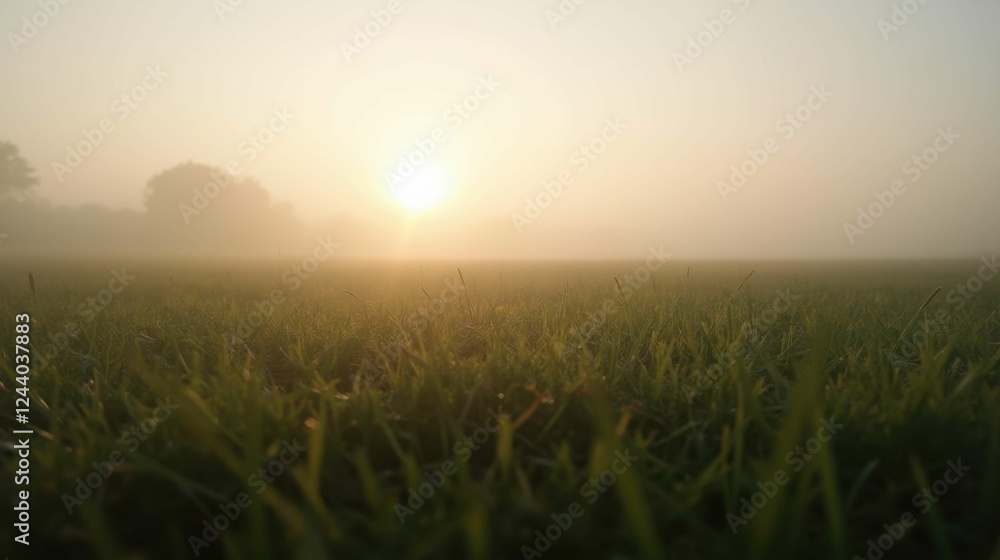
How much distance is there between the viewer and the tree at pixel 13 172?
67.6 m

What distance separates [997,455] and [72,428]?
2.54 m

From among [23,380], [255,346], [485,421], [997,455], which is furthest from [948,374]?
[23,380]

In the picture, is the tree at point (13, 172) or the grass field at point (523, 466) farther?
the tree at point (13, 172)

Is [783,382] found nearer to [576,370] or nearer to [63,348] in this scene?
[576,370]

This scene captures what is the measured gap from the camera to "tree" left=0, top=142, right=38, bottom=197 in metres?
67.6

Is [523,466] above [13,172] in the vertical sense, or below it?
below

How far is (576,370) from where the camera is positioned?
2154 millimetres

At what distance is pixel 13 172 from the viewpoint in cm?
6912

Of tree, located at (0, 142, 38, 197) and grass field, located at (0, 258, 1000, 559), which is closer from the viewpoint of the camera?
grass field, located at (0, 258, 1000, 559)

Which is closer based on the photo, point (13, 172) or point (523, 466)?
point (523, 466)

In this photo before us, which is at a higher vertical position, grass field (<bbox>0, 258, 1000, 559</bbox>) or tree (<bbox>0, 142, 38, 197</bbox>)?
tree (<bbox>0, 142, 38, 197</bbox>)

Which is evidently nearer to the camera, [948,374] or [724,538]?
[724,538]

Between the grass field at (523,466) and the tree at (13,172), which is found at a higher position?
the tree at (13,172)

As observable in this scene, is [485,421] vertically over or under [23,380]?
under
